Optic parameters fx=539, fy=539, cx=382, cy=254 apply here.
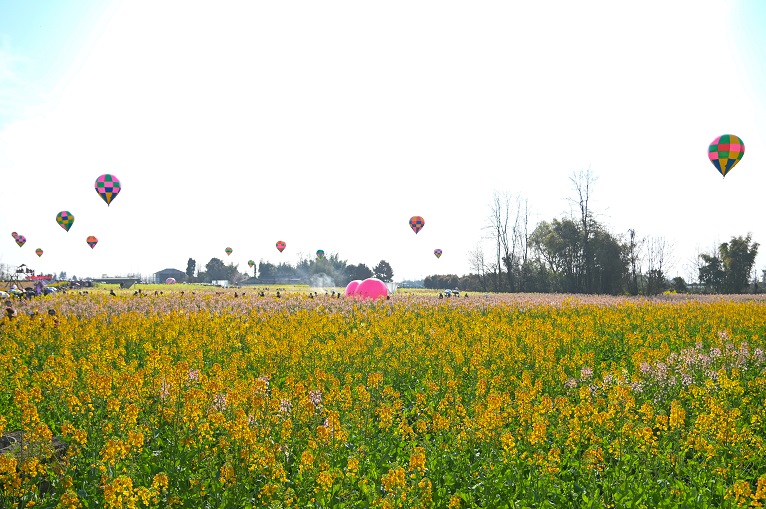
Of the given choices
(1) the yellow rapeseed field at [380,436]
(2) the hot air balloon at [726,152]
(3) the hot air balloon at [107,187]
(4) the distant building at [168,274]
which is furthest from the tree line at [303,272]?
(1) the yellow rapeseed field at [380,436]

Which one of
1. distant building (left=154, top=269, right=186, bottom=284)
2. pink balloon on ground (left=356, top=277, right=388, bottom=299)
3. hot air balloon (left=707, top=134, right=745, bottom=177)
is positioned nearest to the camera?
pink balloon on ground (left=356, top=277, right=388, bottom=299)

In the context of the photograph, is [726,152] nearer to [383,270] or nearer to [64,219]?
[64,219]

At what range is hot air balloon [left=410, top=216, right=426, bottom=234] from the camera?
58531mm

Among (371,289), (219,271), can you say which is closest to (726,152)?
(371,289)

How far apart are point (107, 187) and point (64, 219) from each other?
1785 centimetres

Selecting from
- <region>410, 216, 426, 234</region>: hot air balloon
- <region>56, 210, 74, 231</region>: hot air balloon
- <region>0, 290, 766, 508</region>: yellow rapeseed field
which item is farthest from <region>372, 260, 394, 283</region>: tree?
<region>0, 290, 766, 508</region>: yellow rapeseed field

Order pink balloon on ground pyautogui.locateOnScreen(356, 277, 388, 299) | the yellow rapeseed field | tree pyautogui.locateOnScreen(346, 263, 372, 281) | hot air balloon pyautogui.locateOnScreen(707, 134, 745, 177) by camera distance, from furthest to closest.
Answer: tree pyautogui.locateOnScreen(346, 263, 372, 281)
hot air balloon pyautogui.locateOnScreen(707, 134, 745, 177)
pink balloon on ground pyautogui.locateOnScreen(356, 277, 388, 299)
the yellow rapeseed field

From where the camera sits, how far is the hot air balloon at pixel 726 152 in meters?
30.9

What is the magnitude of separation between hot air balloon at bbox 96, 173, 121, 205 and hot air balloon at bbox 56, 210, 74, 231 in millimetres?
17063

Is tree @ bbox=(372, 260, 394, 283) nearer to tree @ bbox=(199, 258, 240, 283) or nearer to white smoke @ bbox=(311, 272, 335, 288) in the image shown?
white smoke @ bbox=(311, 272, 335, 288)

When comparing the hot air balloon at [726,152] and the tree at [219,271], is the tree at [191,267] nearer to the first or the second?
the tree at [219,271]

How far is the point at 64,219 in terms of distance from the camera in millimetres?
55906

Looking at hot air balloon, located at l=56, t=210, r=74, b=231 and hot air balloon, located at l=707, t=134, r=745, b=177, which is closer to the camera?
hot air balloon, located at l=707, t=134, r=745, b=177

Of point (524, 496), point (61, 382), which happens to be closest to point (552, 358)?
point (524, 496)
